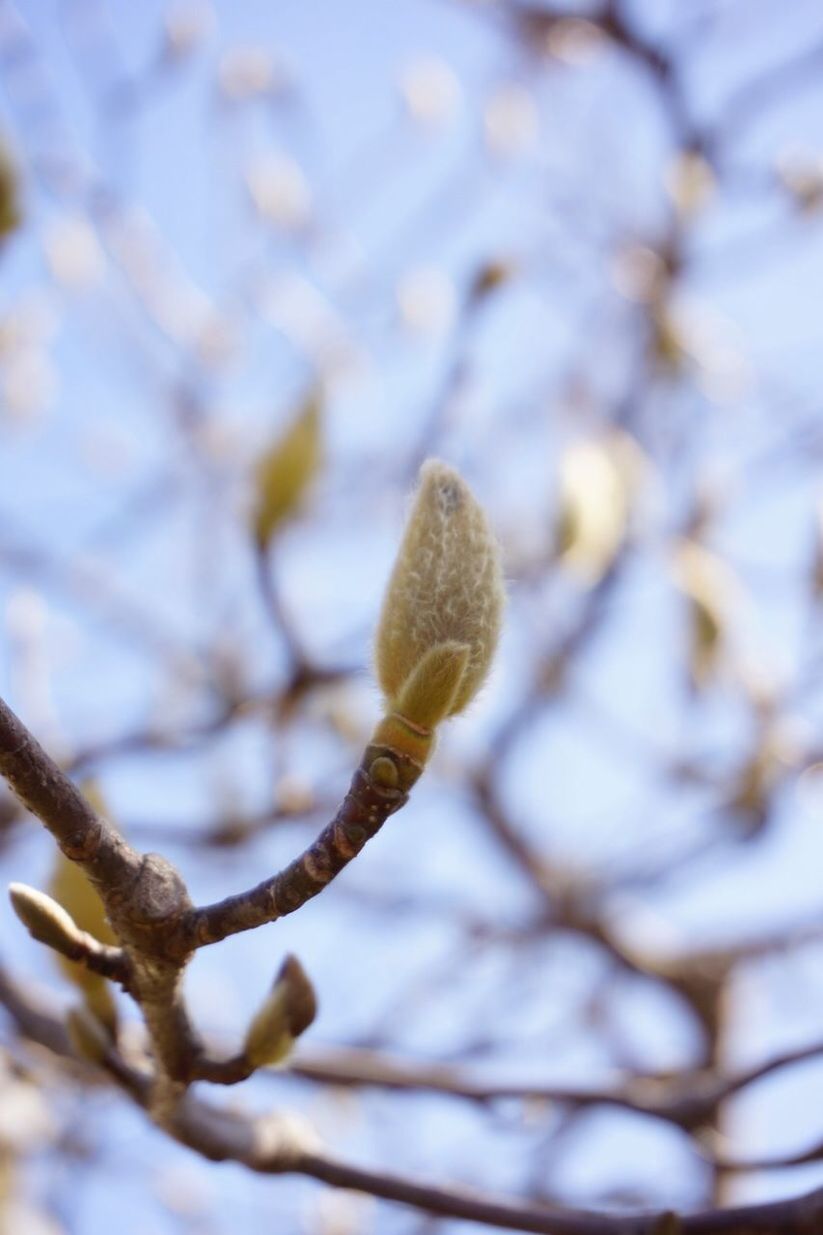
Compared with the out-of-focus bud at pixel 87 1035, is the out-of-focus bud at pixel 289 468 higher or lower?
higher

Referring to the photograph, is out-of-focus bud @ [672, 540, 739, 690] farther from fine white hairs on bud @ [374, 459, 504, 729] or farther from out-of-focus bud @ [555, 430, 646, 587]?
fine white hairs on bud @ [374, 459, 504, 729]

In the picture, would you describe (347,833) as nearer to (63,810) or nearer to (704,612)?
(63,810)

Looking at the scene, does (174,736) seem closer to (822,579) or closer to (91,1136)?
(822,579)

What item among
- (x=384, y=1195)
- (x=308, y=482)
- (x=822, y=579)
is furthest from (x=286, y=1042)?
(x=822, y=579)

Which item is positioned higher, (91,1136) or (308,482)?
(308,482)

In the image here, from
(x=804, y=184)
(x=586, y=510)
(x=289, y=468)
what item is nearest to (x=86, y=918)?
(x=289, y=468)

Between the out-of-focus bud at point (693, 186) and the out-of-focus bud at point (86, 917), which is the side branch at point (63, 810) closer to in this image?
the out-of-focus bud at point (86, 917)

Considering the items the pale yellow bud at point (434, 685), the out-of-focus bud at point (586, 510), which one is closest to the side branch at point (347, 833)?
the pale yellow bud at point (434, 685)
